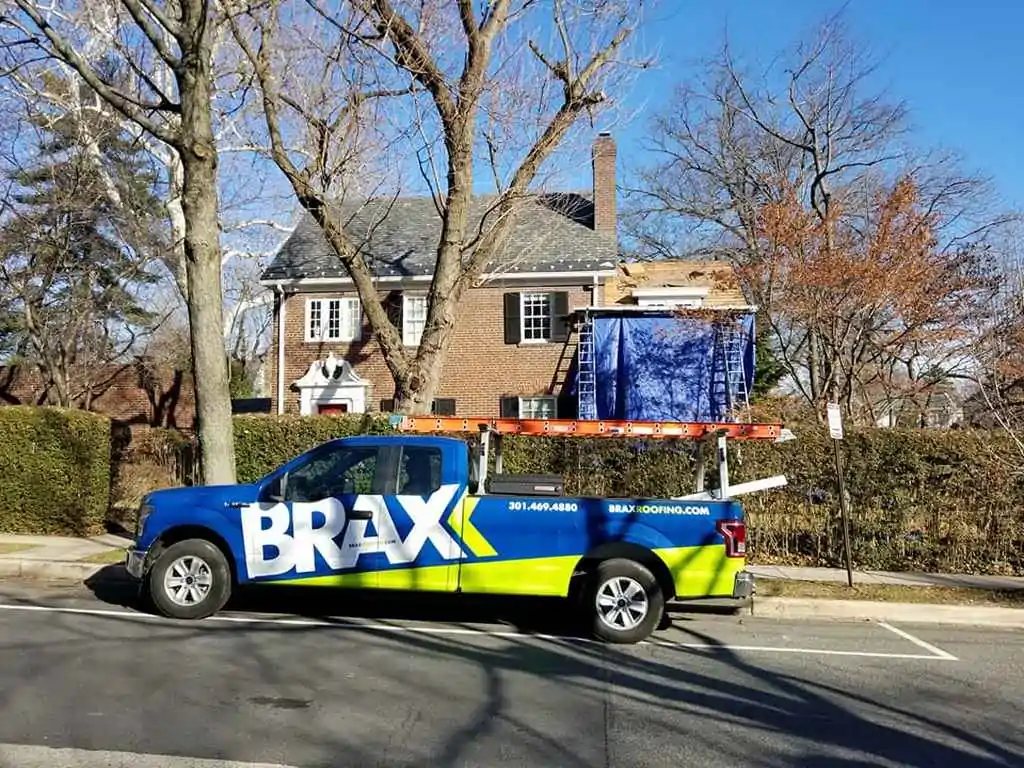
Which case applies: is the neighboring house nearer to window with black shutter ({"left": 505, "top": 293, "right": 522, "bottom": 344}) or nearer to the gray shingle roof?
the gray shingle roof

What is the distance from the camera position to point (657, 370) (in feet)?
69.1

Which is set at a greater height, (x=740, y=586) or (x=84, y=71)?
(x=84, y=71)

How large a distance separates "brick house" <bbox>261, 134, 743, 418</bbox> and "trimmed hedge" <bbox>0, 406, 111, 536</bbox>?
887 cm

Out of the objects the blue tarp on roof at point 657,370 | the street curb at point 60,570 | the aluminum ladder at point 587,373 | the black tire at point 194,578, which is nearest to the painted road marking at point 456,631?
the black tire at point 194,578

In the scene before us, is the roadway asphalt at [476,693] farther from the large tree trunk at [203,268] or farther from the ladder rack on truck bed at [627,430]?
the large tree trunk at [203,268]

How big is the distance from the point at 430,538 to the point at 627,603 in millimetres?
1830

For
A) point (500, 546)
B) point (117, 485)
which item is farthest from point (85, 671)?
point (117, 485)

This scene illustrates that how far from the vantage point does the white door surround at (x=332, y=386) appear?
2273 centimetres

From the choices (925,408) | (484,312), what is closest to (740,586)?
(925,408)

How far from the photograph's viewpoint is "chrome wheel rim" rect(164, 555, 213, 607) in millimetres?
7805

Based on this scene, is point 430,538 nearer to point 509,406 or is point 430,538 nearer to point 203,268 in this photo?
point 203,268

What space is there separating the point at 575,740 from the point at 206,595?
4.29 metres

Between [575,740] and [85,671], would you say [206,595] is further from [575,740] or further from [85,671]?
[575,740]

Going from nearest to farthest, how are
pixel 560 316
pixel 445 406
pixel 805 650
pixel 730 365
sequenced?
pixel 805 650 < pixel 730 365 < pixel 445 406 < pixel 560 316
